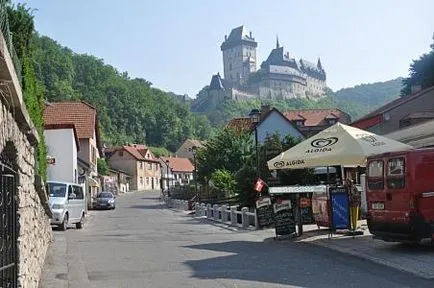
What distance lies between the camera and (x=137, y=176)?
4875 inches

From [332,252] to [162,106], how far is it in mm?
131148

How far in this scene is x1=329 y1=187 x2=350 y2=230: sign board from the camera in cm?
1658

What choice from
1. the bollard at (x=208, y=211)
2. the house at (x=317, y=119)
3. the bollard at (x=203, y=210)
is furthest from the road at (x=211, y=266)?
the house at (x=317, y=119)

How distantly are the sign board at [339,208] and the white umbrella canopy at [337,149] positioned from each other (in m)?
0.78

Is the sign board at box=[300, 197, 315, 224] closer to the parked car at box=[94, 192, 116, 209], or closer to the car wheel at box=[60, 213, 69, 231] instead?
the car wheel at box=[60, 213, 69, 231]

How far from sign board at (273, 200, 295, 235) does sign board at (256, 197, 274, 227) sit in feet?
11.4

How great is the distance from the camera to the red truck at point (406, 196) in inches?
486

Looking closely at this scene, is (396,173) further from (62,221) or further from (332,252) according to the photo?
(62,221)

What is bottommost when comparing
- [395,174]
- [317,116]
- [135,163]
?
[395,174]

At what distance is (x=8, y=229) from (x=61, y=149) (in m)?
33.9

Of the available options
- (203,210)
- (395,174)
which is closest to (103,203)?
(203,210)

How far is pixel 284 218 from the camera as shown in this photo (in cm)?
1731

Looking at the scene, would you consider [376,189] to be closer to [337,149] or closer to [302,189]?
[337,149]

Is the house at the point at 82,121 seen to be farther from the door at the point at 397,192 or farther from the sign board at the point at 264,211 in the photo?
the door at the point at 397,192
